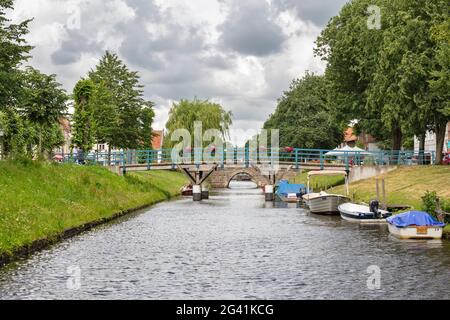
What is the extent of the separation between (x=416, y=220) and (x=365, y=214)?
8270 mm

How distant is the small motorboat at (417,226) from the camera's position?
2572 centimetres

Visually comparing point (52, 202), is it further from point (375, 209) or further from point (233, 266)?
point (375, 209)

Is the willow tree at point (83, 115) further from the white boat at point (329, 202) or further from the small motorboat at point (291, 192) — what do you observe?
the white boat at point (329, 202)

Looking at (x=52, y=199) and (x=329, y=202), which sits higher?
(x=52, y=199)

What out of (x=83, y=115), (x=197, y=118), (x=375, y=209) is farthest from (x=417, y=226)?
(x=197, y=118)

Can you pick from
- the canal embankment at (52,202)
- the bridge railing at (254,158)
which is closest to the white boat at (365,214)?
the canal embankment at (52,202)

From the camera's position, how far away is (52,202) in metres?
31.4

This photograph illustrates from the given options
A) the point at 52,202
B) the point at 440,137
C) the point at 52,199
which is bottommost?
the point at 52,202

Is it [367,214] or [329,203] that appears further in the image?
[329,203]

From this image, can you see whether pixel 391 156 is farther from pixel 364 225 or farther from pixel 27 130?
pixel 27 130

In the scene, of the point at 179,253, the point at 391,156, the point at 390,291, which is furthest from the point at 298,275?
the point at 391,156

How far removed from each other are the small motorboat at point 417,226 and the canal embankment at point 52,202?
48.9 ft

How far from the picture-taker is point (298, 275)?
18.3m

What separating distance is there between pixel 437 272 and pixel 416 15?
33.7 metres
